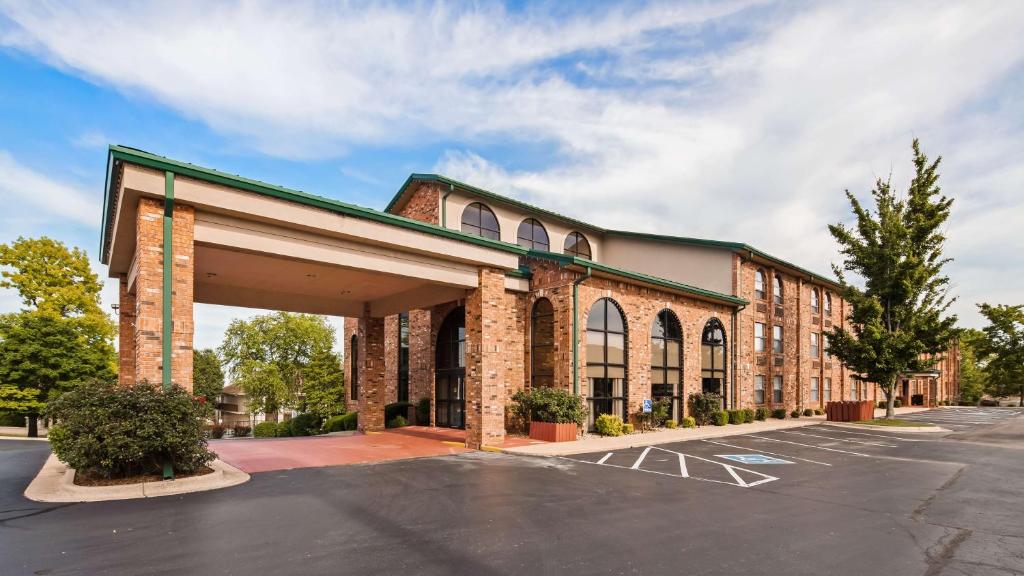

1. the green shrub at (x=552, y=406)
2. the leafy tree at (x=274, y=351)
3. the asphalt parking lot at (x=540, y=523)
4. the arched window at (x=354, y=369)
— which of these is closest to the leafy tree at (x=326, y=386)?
the leafy tree at (x=274, y=351)

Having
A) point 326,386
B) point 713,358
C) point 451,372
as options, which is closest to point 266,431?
point 326,386

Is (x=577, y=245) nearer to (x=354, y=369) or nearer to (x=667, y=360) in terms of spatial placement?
(x=667, y=360)

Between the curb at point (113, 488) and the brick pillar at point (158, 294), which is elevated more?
the brick pillar at point (158, 294)

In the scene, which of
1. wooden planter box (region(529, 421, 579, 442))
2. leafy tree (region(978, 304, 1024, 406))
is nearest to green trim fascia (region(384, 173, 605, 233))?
wooden planter box (region(529, 421, 579, 442))

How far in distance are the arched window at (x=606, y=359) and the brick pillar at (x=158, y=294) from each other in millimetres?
12936

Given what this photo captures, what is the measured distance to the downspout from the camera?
18.5 m

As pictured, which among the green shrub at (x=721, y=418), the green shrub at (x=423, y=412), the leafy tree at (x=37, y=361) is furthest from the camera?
the leafy tree at (x=37, y=361)

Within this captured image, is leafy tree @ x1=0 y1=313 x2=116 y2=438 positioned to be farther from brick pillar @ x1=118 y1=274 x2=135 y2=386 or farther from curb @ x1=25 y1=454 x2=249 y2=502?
curb @ x1=25 y1=454 x2=249 y2=502

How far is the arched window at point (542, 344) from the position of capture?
63.2 feet

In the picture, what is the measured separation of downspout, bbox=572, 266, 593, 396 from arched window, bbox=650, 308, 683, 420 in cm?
459

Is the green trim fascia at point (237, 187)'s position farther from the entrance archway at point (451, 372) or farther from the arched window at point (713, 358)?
the arched window at point (713, 358)

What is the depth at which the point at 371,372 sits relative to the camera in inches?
825

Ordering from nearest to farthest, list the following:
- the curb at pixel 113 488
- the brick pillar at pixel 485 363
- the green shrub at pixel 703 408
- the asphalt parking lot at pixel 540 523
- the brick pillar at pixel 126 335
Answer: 1. the asphalt parking lot at pixel 540 523
2. the curb at pixel 113 488
3. the brick pillar at pixel 126 335
4. the brick pillar at pixel 485 363
5. the green shrub at pixel 703 408

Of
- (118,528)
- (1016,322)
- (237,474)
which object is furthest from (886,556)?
(1016,322)
